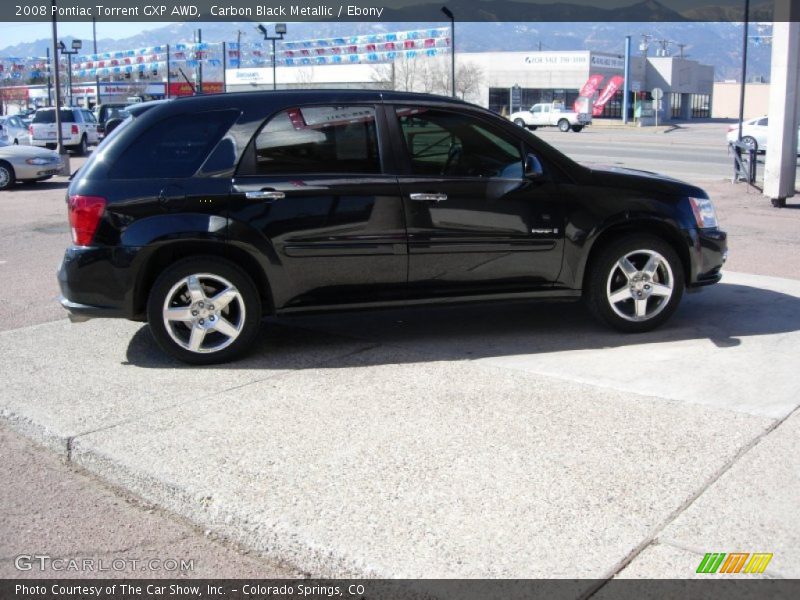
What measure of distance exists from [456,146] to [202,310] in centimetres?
207

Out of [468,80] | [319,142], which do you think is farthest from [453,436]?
[468,80]

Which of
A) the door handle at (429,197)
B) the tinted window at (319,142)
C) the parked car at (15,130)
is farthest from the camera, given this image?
the parked car at (15,130)

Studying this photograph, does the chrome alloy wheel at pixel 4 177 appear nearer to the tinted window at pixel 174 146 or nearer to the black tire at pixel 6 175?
the black tire at pixel 6 175

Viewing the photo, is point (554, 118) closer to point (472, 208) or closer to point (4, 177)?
point (4, 177)

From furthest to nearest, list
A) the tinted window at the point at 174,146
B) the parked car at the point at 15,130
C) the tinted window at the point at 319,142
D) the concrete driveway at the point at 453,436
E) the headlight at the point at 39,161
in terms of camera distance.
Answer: the parked car at the point at 15,130, the headlight at the point at 39,161, the tinted window at the point at 319,142, the tinted window at the point at 174,146, the concrete driveway at the point at 453,436

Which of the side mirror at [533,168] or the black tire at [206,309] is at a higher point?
the side mirror at [533,168]

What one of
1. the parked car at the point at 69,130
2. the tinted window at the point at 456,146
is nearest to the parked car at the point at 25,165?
the parked car at the point at 69,130

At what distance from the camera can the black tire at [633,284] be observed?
20.8 ft

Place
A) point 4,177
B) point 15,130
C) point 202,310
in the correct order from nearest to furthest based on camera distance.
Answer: point 202,310, point 4,177, point 15,130

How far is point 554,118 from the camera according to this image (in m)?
57.8

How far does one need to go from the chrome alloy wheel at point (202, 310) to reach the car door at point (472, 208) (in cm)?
123

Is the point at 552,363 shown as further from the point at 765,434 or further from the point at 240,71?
the point at 240,71

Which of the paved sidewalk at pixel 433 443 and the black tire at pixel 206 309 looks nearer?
the paved sidewalk at pixel 433 443

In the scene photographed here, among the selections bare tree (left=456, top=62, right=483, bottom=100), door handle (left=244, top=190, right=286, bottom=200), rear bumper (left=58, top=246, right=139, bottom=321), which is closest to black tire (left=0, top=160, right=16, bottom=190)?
rear bumper (left=58, top=246, right=139, bottom=321)
